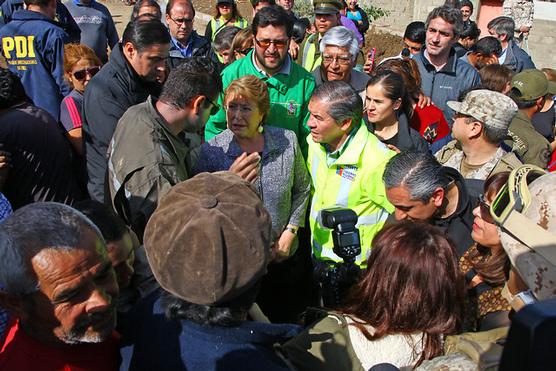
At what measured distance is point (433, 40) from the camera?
204 inches

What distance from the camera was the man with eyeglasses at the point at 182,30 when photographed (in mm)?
5629

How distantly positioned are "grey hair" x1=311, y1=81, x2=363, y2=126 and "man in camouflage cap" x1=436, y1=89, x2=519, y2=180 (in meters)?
0.74

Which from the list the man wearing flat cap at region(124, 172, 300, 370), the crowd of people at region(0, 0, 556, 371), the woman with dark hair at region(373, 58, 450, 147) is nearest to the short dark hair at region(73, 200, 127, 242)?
the crowd of people at region(0, 0, 556, 371)

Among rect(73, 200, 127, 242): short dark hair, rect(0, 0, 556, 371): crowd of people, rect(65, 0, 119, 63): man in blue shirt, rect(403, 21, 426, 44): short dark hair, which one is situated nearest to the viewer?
rect(0, 0, 556, 371): crowd of people

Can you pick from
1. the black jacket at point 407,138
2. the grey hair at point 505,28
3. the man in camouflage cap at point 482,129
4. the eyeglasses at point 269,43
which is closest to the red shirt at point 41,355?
the man in camouflage cap at point 482,129

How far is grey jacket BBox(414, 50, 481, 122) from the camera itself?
513 centimetres

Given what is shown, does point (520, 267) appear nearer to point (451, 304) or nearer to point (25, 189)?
point (451, 304)

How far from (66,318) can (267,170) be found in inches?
79.0

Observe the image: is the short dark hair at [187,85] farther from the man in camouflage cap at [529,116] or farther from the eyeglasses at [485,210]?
the man in camouflage cap at [529,116]

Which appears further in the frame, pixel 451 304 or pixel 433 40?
pixel 433 40

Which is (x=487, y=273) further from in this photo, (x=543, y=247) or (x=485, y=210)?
(x=543, y=247)

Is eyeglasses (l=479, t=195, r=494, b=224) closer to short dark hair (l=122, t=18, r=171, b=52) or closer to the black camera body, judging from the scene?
the black camera body

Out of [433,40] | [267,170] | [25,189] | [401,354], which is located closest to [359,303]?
[401,354]

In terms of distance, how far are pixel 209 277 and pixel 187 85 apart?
5.36 ft
